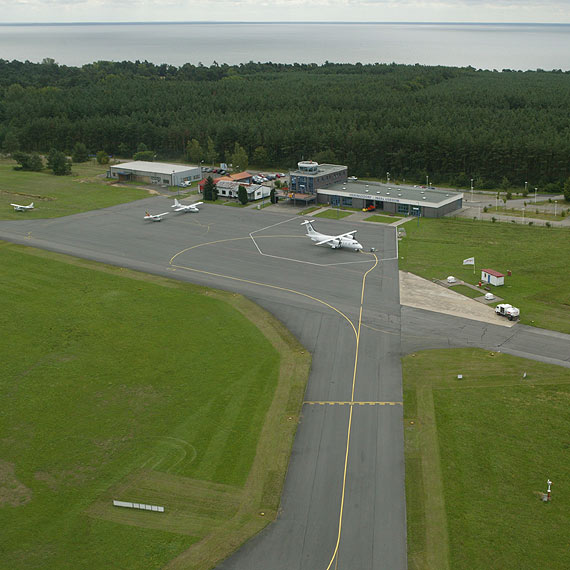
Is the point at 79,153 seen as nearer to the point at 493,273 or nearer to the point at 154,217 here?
the point at 154,217

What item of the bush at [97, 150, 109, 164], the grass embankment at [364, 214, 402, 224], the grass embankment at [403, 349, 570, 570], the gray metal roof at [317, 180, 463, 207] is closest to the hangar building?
the bush at [97, 150, 109, 164]

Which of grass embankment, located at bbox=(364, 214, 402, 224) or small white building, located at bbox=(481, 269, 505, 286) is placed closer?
small white building, located at bbox=(481, 269, 505, 286)

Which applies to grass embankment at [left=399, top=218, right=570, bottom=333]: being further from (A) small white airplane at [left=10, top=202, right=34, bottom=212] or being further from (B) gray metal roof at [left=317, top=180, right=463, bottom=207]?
(A) small white airplane at [left=10, top=202, right=34, bottom=212]

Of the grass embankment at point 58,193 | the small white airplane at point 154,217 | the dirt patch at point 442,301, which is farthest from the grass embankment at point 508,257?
the grass embankment at point 58,193

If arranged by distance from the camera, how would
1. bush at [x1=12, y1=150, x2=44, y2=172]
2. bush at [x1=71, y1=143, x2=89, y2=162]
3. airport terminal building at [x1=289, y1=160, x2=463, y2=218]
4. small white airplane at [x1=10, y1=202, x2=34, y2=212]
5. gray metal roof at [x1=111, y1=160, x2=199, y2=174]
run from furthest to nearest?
bush at [x1=71, y1=143, x2=89, y2=162] < bush at [x1=12, y1=150, x2=44, y2=172] < gray metal roof at [x1=111, y1=160, x2=199, y2=174] < small white airplane at [x1=10, y1=202, x2=34, y2=212] < airport terminal building at [x1=289, y1=160, x2=463, y2=218]

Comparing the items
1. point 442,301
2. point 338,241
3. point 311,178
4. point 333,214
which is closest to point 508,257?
point 442,301

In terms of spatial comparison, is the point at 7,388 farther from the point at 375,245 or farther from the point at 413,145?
the point at 413,145
